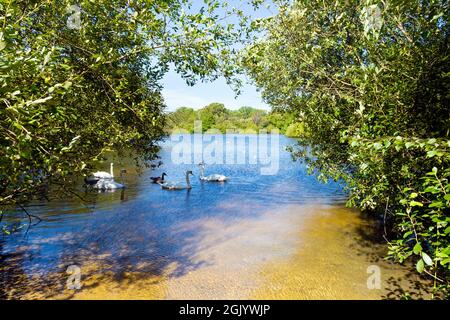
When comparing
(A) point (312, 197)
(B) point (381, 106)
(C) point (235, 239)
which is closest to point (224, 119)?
(A) point (312, 197)

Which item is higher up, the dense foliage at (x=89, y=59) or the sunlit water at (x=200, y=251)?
the dense foliage at (x=89, y=59)

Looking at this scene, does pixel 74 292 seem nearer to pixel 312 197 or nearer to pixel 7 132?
pixel 7 132

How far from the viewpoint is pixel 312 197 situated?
888 inches

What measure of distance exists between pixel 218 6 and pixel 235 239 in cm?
1099

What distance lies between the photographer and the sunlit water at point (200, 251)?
30.9ft

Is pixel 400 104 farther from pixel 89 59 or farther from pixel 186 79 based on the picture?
pixel 89 59

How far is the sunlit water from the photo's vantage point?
9.42 meters

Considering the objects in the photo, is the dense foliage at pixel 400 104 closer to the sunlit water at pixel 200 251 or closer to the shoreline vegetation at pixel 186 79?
the shoreline vegetation at pixel 186 79

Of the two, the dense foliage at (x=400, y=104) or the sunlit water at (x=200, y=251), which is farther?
the sunlit water at (x=200, y=251)

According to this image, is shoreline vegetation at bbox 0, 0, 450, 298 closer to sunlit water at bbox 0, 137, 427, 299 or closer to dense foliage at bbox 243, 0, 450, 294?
dense foliage at bbox 243, 0, 450, 294

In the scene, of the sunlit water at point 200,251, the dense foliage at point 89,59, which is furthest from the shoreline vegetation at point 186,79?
the sunlit water at point 200,251

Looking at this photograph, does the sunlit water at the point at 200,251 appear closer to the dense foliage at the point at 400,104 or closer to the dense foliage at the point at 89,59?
the dense foliage at the point at 89,59

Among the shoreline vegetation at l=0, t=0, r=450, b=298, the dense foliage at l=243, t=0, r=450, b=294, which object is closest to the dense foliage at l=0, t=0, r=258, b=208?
the shoreline vegetation at l=0, t=0, r=450, b=298

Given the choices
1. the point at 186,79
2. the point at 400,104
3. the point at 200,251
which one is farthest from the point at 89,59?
Answer: the point at 200,251
